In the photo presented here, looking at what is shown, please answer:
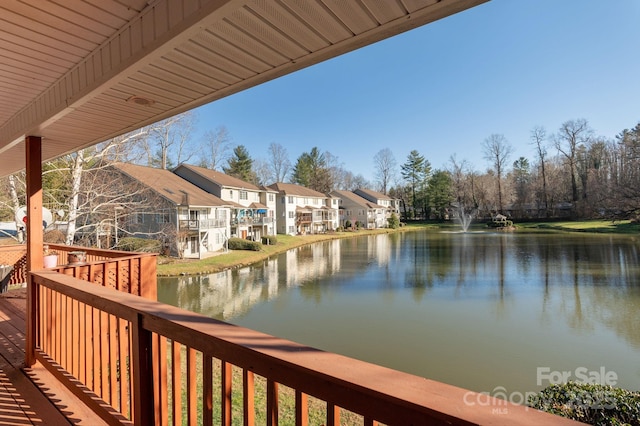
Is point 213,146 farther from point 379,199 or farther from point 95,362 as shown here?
point 95,362

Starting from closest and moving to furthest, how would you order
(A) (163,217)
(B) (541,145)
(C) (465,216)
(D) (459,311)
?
1. (D) (459,311)
2. (A) (163,217)
3. (B) (541,145)
4. (C) (465,216)

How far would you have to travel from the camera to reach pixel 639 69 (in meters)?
25.6

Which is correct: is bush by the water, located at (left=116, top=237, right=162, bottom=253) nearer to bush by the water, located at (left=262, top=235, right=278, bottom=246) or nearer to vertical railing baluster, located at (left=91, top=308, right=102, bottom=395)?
bush by the water, located at (left=262, top=235, right=278, bottom=246)

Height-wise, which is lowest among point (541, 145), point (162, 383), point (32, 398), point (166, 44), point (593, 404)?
point (593, 404)

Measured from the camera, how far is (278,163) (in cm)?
5347

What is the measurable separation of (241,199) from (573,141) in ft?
156

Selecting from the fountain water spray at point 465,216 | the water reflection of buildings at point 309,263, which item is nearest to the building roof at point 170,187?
the water reflection of buildings at point 309,263

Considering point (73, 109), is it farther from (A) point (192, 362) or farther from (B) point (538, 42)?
(B) point (538, 42)

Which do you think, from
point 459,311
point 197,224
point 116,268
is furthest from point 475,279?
point 197,224

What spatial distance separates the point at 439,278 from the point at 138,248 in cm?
1691

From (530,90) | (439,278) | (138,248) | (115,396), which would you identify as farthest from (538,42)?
(138,248)

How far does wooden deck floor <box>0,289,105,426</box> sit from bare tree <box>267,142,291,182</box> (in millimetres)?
50305

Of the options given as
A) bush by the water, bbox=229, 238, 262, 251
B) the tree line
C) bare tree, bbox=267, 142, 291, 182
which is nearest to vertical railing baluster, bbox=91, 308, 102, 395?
bush by the water, bbox=229, 238, 262, 251

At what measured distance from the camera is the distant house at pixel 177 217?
19.8 metres
